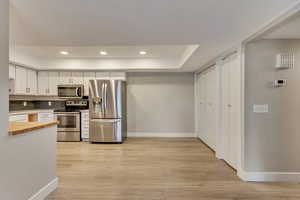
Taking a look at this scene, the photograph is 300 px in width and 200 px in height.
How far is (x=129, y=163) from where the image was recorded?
3811mm

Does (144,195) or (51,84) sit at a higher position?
(51,84)

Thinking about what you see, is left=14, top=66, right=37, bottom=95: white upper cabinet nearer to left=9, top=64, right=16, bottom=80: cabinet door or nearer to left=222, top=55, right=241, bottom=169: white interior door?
left=9, top=64, right=16, bottom=80: cabinet door

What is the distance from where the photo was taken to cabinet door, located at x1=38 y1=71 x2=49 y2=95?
19.4 ft

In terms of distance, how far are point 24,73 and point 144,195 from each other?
4733 millimetres

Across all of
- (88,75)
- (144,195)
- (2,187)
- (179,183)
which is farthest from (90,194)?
(88,75)

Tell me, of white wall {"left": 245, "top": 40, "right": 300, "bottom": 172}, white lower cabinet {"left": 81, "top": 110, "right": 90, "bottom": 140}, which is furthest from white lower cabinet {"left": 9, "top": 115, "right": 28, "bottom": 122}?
white wall {"left": 245, "top": 40, "right": 300, "bottom": 172}

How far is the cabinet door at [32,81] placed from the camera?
5.54m

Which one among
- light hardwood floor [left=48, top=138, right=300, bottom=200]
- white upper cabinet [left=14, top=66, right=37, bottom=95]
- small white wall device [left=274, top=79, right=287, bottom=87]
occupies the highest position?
white upper cabinet [left=14, top=66, right=37, bottom=95]

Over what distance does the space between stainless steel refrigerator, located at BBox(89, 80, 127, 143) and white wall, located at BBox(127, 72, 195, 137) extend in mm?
926

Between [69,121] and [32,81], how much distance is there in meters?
1.53

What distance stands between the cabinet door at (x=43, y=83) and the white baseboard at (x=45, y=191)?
3.90 metres

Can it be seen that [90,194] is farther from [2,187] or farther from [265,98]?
[265,98]

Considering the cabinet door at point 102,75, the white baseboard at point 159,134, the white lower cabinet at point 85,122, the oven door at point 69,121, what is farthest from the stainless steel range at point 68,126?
the white baseboard at point 159,134

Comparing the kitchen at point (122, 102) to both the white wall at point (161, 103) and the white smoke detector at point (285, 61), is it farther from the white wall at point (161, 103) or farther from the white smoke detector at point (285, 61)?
the white wall at point (161, 103)
